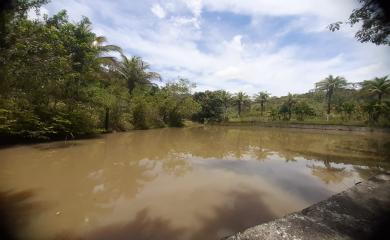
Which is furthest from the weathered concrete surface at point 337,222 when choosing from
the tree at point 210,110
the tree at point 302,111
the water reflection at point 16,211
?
the tree at point 302,111

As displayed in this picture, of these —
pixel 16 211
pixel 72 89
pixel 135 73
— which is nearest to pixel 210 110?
pixel 135 73

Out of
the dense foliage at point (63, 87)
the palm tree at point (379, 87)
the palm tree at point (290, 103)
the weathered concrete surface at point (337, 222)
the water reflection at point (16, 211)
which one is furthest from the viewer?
the palm tree at point (290, 103)

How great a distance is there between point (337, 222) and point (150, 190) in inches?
146

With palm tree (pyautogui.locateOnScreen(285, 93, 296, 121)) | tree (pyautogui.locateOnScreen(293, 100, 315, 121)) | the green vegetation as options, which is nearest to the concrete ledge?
the green vegetation

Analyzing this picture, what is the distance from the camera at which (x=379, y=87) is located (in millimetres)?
28797

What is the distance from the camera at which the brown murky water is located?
350cm

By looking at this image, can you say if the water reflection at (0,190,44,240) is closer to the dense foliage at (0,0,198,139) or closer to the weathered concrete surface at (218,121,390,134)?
the dense foliage at (0,0,198,139)

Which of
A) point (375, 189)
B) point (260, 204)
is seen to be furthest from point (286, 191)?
point (375, 189)

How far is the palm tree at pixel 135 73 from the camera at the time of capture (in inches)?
966

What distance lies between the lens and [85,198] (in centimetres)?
462

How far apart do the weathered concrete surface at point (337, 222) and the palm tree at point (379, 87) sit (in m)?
31.7

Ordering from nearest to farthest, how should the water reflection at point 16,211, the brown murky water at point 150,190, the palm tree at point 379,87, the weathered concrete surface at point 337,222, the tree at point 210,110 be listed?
1. the weathered concrete surface at point 337,222
2. the water reflection at point 16,211
3. the brown murky water at point 150,190
4. the palm tree at point 379,87
5. the tree at point 210,110

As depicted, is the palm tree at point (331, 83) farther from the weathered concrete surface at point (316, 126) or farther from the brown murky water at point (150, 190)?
the brown murky water at point (150, 190)

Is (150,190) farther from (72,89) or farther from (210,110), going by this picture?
(210,110)
